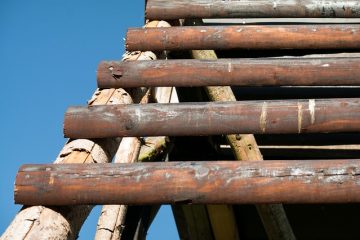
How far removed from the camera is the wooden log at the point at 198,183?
1746 millimetres

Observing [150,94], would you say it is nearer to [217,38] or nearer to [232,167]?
[217,38]

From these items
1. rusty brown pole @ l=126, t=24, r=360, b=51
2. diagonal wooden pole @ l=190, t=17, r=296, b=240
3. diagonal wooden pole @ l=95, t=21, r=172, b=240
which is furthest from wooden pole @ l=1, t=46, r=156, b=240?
rusty brown pole @ l=126, t=24, r=360, b=51

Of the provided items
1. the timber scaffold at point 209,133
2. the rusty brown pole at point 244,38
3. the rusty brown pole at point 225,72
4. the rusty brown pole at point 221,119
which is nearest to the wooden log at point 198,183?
the timber scaffold at point 209,133

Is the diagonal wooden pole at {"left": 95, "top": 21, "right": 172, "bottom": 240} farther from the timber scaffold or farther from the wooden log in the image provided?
the wooden log

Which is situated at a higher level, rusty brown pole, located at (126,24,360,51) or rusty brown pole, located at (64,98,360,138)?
rusty brown pole, located at (126,24,360,51)

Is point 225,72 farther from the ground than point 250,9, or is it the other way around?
point 250,9

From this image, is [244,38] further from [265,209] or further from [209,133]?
[209,133]

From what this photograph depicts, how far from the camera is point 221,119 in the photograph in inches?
84.1

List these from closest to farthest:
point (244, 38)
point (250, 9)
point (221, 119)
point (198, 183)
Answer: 1. point (198, 183)
2. point (221, 119)
3. point (244, 38)
4. point (250, 9)

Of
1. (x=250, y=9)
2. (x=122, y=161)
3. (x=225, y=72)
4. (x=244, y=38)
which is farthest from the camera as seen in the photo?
(x=250, y=9)

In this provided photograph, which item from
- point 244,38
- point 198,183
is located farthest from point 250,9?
point 198,183

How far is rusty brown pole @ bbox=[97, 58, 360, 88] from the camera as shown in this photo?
2.61 m

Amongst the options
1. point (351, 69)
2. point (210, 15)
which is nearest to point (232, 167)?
point (351, 69)

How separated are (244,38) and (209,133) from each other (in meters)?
1.25
